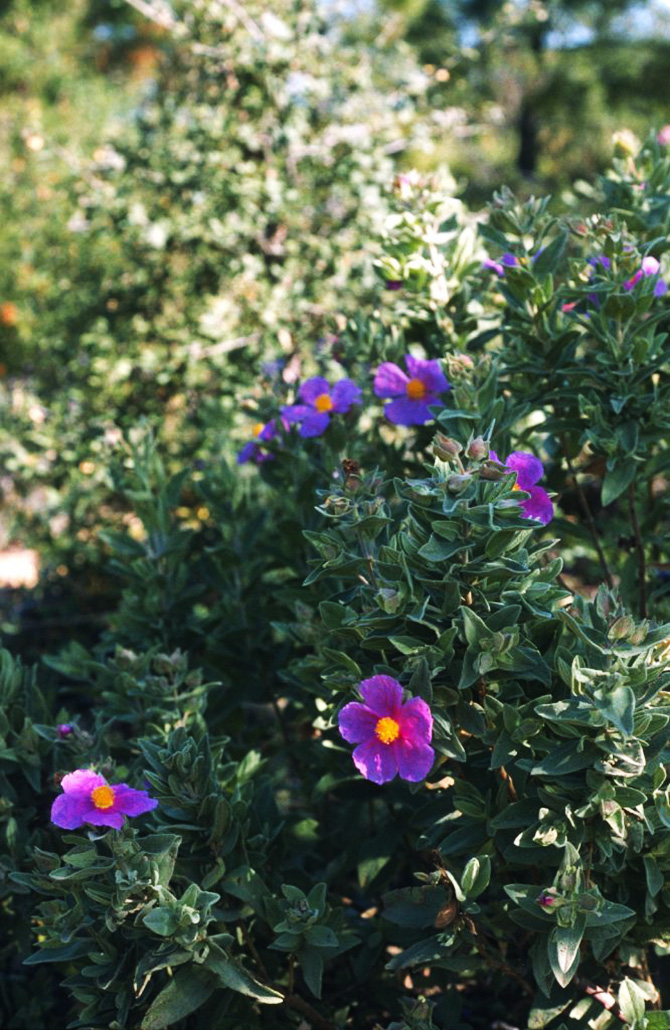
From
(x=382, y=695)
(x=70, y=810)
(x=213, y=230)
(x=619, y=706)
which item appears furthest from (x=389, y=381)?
(x=213, y=230)

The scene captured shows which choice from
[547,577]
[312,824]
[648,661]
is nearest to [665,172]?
[547,577]

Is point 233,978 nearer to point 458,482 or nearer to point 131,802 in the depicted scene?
point 131,802

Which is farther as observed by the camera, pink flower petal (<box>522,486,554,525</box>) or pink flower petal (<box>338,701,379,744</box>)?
pink flower petal (<box>522,486,554,525</box>)

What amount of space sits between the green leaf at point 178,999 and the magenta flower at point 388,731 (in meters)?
0.34

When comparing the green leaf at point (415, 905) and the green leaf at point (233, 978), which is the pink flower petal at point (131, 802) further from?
the green leaf at point (415, 905)

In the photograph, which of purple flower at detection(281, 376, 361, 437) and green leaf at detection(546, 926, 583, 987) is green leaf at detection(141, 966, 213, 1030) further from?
purple flower at detection(281, 376, 361, 437)

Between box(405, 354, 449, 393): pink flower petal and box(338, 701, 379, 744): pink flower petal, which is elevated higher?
box(405, 354, 449, 393): pink flower petal

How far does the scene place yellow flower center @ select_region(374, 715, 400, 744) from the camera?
3.90 ft

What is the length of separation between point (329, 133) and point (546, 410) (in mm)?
1652

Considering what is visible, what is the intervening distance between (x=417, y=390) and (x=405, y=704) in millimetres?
592

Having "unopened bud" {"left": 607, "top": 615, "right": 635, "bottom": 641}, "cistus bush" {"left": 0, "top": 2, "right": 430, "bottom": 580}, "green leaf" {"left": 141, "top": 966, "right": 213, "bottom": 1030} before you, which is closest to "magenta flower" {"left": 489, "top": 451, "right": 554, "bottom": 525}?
"unopened bud" {"left": 607, "top": 615, "right": 635, "bottom": 641}

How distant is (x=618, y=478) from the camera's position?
57.8 inches

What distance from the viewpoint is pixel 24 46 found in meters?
12.7

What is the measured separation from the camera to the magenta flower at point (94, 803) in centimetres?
123
